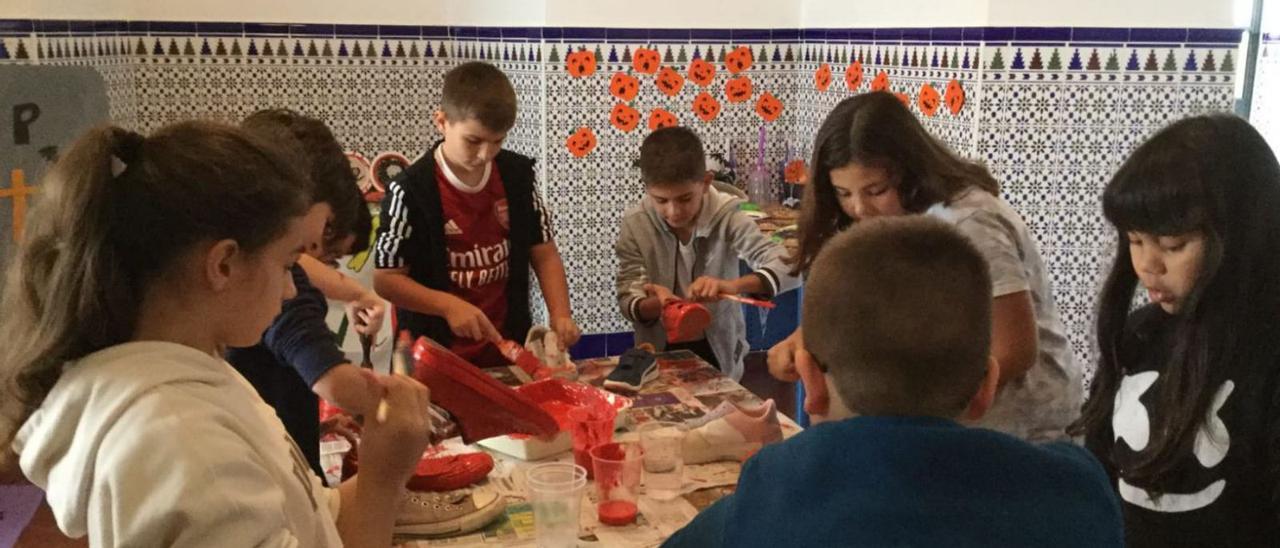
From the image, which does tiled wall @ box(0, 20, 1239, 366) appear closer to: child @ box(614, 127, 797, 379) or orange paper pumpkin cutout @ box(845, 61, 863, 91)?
orange paper pumpkin cutout @ box(845, 61, 863, 91)

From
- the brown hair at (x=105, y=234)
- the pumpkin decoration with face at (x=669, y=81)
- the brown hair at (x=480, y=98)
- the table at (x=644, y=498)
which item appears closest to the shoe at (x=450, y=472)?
the table at (x=644, y=498)

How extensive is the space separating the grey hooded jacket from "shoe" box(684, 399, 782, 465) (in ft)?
3.27

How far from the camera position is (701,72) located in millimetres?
4230

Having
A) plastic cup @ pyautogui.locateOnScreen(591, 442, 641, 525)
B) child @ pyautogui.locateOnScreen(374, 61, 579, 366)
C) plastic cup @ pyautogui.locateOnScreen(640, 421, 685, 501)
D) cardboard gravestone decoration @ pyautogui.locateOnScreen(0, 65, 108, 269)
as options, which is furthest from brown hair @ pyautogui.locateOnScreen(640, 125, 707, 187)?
cardboard gravestone decoration @ pyautogui.locateOnScreen(0, 65, 108, 269)

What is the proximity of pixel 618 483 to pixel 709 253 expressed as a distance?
4.58 feet

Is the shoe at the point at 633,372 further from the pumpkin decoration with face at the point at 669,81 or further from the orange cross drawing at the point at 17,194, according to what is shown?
the pumpkin decoration with face at the point at 669,81

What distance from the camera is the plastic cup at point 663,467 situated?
67.5 inches

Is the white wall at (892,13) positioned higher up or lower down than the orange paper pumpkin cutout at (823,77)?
higher up

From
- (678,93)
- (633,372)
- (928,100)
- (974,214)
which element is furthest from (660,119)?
(974,214)

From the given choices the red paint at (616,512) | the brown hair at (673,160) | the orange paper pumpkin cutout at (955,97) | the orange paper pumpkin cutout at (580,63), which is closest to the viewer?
the red paint at (616,512)

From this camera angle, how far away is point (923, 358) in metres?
1.06

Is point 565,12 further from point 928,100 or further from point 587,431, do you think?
point 587,431

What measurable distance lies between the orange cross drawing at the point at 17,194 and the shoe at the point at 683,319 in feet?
5.97

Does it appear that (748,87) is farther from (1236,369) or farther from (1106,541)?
(1106,541)
